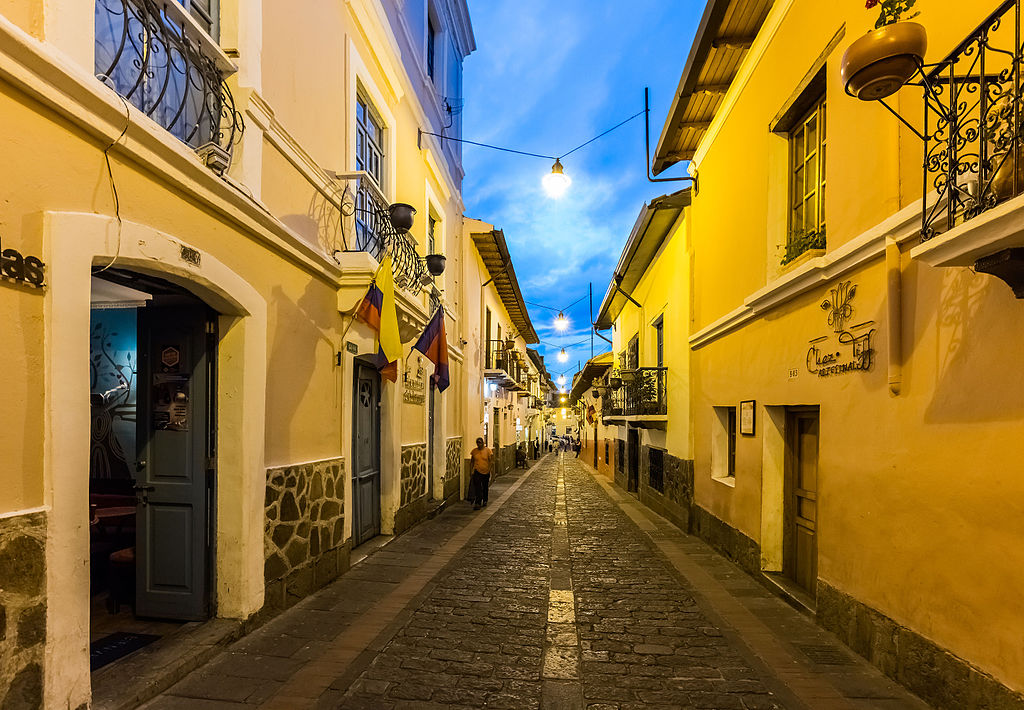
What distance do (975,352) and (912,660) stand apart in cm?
220

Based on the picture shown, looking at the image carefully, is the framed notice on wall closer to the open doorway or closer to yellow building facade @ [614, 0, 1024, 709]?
yellow building facade @ [614, 0, 1024, 709]

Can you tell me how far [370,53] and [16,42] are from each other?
6098mm

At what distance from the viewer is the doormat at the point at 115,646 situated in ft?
13.4

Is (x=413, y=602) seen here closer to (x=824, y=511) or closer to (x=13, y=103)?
(x=824, y=511)

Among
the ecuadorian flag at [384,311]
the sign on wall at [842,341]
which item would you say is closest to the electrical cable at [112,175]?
the ecuadorian flag at [384,311]

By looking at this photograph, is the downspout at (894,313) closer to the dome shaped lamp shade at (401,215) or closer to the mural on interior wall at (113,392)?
the dome shaped lamp shade at (401,215)

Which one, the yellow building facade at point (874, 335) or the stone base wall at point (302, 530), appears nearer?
the yellow building facade at point (874, 335)

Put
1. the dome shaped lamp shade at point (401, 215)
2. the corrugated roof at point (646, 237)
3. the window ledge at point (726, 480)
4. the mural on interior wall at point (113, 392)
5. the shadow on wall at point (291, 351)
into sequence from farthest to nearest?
the corrugated roof at point (646, 237) → the window ledge at point (726, 480) → the dome shaped lamp shade at point (401, 215) → the mural on interior wall at point (113, 392) → the shadow on wall at point (291, 351)

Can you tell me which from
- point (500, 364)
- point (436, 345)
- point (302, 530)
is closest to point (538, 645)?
point (302, 530)

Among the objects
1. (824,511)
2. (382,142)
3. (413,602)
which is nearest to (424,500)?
(413,602)

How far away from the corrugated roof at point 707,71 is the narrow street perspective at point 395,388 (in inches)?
2.8

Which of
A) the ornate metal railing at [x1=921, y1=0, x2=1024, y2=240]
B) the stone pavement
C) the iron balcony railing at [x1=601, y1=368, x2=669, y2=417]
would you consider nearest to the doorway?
the iron balcony railing at [x1=601, y1=368, x2=669, y2=417]

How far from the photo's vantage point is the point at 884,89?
12.0ft

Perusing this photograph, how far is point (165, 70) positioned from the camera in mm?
4449
